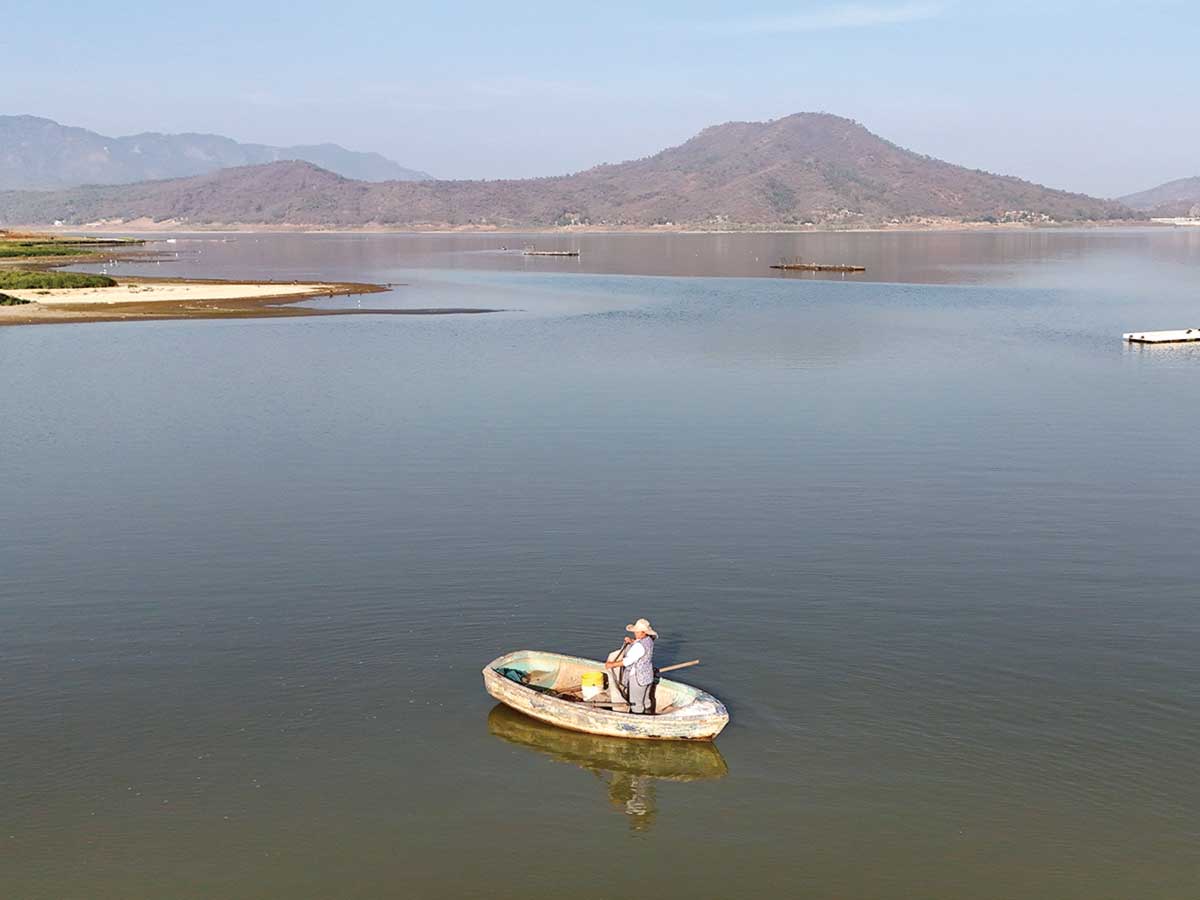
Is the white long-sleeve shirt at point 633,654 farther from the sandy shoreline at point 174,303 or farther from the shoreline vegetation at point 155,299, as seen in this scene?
the shoreline vegetation at point 155,299

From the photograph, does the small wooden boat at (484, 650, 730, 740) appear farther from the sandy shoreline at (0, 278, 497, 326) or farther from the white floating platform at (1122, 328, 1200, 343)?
the sandy shoreline at (0, 278, 497, 326)

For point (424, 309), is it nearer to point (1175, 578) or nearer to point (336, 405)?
point (336, 405)

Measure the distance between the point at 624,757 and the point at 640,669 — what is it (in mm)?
1680

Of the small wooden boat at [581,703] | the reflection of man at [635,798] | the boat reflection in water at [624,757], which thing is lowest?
the reflection of man at [635,798]

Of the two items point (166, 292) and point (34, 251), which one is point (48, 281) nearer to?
point (166, 292)

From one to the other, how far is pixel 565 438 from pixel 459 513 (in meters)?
11.6

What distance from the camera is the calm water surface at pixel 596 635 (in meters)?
18.8

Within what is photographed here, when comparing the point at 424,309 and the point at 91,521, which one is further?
the point at 424,309

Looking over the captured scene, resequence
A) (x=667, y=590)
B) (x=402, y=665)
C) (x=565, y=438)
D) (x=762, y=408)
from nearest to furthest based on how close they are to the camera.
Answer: (x=402, y=665) → (x=667, y=590) → (x=565, y=438) → (x=762, y=408)

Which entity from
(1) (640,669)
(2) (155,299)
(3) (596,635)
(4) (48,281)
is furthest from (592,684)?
(4) (48,281)

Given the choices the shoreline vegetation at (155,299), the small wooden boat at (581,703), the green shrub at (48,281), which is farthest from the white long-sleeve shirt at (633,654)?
the green shrub at (48,281)

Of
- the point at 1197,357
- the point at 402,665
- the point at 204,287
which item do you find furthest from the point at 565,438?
the point at 204,287

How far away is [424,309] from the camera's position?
104 meters

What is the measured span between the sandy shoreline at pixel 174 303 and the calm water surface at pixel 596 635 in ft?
129
